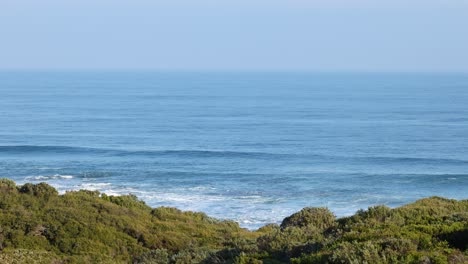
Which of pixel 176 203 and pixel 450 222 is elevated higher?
pixel 450 222

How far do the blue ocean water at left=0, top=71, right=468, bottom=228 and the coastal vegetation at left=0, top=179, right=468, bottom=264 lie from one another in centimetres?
1169

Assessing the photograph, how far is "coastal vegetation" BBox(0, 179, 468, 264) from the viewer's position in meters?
10.1

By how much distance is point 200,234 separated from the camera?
861 inches

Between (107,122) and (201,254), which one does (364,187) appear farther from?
(107,122)

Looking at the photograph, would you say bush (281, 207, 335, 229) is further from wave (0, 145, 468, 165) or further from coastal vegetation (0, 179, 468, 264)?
wave (0, 145, 468, 165)

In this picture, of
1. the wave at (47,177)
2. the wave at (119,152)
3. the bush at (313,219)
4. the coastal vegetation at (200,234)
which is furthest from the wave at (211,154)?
the bush at (313,219)

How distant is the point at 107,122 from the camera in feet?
261

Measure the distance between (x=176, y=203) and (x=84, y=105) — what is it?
6738 centimetres

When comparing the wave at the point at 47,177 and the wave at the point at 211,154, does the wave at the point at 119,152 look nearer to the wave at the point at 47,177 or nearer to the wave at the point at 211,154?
the wave at the point at 211,154

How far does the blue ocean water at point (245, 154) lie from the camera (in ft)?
134

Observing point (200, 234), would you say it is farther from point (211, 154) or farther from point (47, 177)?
point (211, 154)

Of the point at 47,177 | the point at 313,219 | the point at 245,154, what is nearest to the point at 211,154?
the point at 245,154

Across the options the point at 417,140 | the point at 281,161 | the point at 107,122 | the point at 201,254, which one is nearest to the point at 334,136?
the point at 417,140

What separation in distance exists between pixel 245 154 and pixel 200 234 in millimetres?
34858
